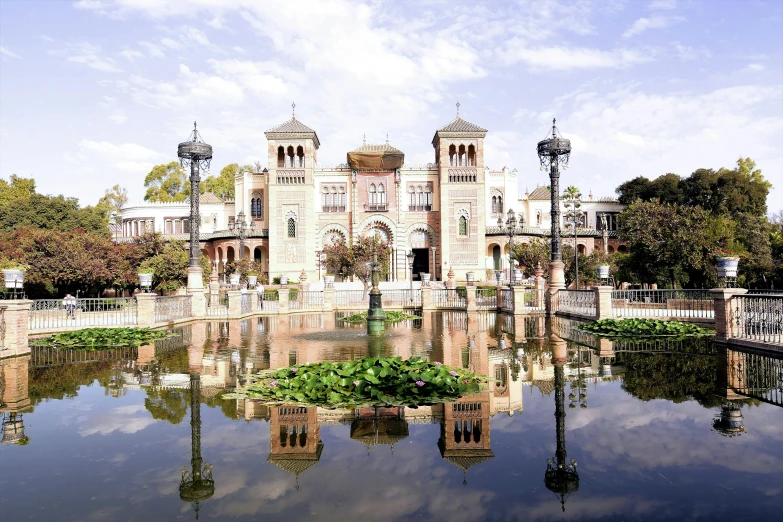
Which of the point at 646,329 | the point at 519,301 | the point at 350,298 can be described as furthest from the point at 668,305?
the point at 350,298

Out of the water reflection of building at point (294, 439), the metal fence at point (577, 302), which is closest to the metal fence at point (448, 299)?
the metal fence at point (577, 302)

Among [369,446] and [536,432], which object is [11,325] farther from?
[536,432]

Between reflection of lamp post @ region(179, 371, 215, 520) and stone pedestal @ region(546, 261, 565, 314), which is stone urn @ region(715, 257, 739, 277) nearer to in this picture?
stone pedestal @ region(546, 261, 565, 314)

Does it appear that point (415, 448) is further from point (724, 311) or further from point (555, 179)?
point (555, 179)

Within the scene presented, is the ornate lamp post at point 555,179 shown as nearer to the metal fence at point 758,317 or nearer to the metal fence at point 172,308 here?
the metal fence at point 758,317

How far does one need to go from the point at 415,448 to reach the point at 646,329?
11210mm

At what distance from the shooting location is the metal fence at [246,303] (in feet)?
85.9

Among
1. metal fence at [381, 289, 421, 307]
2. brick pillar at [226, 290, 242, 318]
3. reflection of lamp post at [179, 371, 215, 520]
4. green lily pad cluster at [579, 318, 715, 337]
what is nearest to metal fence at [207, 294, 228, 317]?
brick pillar at [226, 290, 242, 318]

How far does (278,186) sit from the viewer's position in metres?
55.1

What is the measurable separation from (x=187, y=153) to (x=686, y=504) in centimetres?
2536

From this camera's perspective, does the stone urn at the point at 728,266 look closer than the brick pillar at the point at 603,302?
Yes

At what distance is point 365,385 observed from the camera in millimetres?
7609

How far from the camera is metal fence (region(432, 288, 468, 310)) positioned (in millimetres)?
30114

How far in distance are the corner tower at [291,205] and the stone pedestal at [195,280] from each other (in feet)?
97.6
